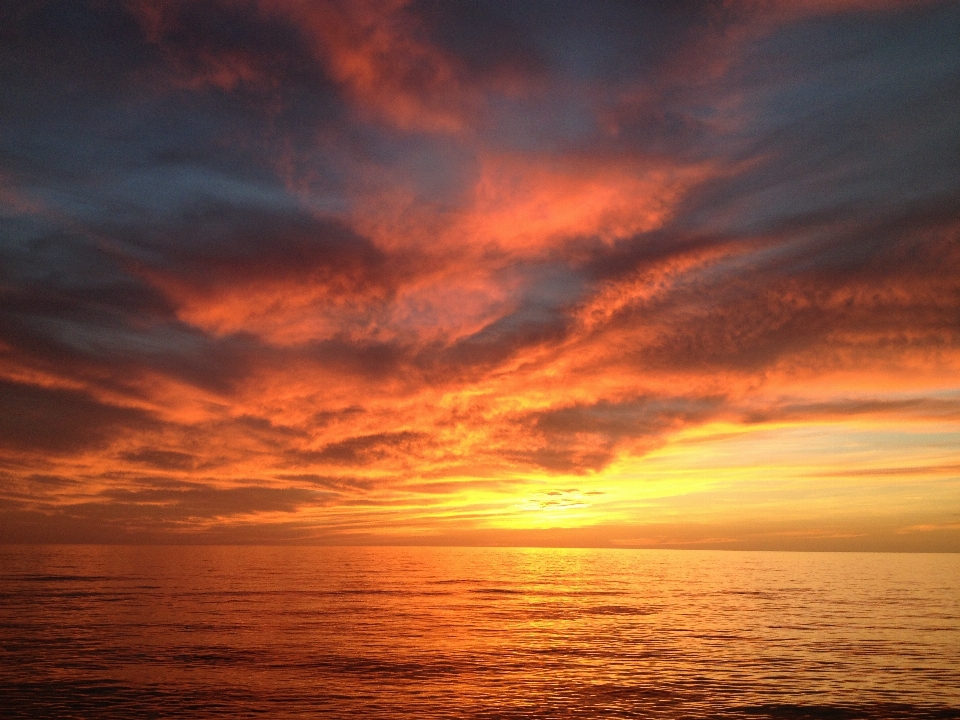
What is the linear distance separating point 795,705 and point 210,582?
114738mm

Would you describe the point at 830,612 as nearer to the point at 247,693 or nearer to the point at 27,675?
the point at 247,693

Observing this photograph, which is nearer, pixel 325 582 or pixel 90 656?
pixel 90 656

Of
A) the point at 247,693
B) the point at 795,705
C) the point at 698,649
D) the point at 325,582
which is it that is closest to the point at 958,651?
the point at 698,649

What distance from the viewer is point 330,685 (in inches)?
1702

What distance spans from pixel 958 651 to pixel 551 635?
108 ft

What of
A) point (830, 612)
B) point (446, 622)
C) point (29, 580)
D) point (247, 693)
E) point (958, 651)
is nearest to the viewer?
point (247, 693)

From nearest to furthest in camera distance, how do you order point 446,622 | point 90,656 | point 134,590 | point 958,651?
point 90,656 < point 958,651 < point 446,622 < point 134,590

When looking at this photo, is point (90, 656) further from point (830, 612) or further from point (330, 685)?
point (830, 612)

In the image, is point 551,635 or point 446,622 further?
point 446,622

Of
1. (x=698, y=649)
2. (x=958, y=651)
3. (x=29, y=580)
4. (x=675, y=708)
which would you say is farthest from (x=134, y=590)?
(x=958, y=651)

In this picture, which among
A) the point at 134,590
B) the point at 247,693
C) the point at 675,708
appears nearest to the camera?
the point at 675,708

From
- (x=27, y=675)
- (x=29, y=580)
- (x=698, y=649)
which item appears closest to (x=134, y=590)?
(x=29, y=580)

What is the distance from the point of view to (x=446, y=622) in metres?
73.8

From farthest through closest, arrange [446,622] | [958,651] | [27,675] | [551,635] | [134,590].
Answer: [134,590] < [446,622] < [551,635] < [958,651] < [27,675]
